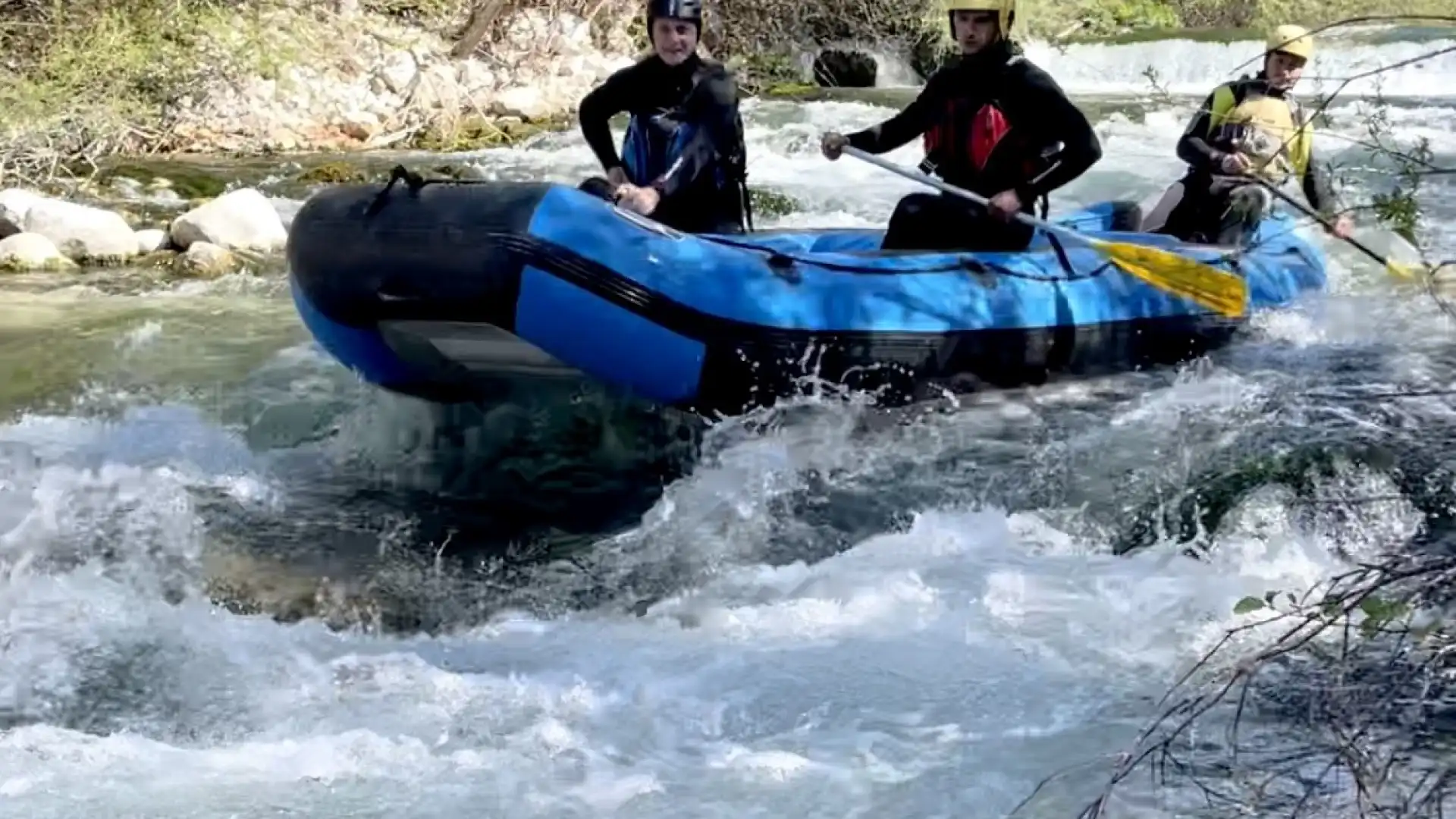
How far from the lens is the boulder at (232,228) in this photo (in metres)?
8.22

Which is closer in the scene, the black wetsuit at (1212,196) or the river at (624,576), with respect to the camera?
the river at (624,576)

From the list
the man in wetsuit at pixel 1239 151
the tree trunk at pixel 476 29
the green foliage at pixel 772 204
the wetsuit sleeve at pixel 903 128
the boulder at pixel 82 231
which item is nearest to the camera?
the wetsuit sleeve at pixel 903 128

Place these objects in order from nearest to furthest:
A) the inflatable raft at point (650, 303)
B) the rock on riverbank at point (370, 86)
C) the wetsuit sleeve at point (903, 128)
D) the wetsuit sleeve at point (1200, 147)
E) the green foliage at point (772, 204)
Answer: the inflatable raft at point (650, 303), the wetsuit sleeve at point (903, 128), the wetsuit sleeve at point (1200, 147), the green foliage at point (772, 204), the rock on riverbank at point (370, 86)

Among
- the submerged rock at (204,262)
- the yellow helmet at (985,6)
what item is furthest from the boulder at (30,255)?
the yellow helmet at (985,6)

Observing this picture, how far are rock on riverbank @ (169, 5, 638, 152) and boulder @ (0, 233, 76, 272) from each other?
10.4 feet

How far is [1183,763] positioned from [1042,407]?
2321mm

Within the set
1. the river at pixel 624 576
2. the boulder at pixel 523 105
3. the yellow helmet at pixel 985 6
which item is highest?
the yellow helmet at pixel 985 6

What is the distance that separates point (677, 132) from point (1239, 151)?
6.48 ft

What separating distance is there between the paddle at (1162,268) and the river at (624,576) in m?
0.23

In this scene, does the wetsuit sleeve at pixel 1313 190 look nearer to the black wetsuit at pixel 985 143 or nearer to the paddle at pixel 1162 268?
the paddle at pixel 1162 268

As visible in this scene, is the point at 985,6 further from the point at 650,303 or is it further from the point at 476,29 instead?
the point at 476,29

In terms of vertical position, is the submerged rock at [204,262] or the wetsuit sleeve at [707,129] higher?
the wetsuit sleeve at [707,129]

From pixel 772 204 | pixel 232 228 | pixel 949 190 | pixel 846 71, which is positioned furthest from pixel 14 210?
pixel 846 71

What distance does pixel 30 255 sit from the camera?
25.6 feet
